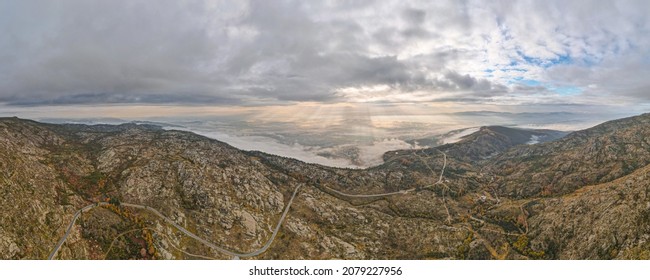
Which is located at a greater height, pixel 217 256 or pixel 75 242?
pixel 75 242

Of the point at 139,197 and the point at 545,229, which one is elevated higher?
the point at 139,197

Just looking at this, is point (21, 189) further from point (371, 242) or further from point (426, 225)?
point (426, 225)

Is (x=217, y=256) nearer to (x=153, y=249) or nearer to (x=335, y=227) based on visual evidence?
(x=153, y=249)

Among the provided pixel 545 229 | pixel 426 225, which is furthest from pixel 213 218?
pixel 545 229

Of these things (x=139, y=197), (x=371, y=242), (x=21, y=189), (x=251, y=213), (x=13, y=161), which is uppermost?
(x=13, y=161)
